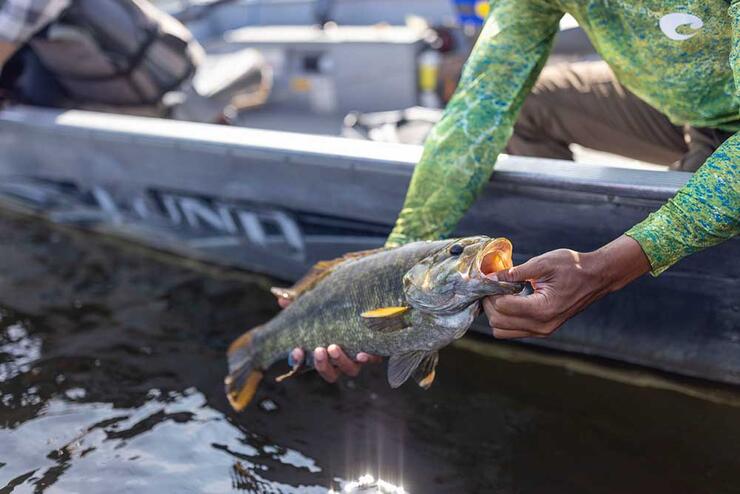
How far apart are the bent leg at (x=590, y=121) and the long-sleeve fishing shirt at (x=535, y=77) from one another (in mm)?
639

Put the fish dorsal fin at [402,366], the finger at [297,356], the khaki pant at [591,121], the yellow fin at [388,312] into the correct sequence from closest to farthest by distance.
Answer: the yellow fin at [388,312], the fish dorsal fin at [402,366], the finger at [297,356], the khaki pant at [591,121]

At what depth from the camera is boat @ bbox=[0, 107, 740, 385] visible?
304 cm

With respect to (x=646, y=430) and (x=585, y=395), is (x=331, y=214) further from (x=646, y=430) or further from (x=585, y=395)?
(x=646, y=430)

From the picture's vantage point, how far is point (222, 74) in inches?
249

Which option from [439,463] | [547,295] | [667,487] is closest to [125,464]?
[439,463]

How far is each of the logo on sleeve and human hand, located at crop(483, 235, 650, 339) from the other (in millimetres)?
923

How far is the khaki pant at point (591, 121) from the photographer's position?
12.1 ft

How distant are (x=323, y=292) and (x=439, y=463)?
2.76 feet

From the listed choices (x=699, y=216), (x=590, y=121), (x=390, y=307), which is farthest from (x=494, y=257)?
(x=590, y=121)

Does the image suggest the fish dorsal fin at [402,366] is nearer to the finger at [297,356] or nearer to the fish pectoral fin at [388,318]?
the fish pectoral fin at [388,318]

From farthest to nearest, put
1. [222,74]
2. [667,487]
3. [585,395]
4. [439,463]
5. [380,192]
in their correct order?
[222,74] → [380,192] → [585,395] → [439,463] → [667,487]

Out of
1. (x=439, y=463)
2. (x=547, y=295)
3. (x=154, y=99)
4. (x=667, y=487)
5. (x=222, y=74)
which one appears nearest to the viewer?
(x=547, y=295)

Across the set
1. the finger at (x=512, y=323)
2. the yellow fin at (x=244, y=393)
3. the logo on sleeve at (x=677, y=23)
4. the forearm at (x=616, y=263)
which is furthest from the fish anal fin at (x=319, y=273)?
the logo on sleeve at (x=677, y=23)

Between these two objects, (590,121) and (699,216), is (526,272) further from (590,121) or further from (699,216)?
(590,121)
